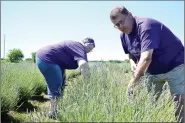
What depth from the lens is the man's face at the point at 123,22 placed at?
3.31 metres

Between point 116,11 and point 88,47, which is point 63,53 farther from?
point 116,11

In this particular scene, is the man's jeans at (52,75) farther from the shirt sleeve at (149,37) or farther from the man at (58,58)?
the shirt sleeve at (149,37)

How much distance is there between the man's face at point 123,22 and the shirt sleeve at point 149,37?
0.68 feet

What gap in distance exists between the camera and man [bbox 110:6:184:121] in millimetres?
3227

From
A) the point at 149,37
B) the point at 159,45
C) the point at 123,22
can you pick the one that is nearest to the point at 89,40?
the point at 123,22

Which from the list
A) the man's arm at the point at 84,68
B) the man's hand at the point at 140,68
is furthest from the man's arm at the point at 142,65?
the man's arm at the point at 84,68

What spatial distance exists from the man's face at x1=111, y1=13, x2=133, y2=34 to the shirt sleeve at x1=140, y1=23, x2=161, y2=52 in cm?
21

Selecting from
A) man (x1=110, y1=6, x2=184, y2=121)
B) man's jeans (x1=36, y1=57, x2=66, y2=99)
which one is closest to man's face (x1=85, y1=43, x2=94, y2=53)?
man's jeans (x1=36, y1=57, x2=66, y2=99)

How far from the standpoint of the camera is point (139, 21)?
3.38 metres

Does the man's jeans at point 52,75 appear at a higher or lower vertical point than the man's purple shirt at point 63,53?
lower

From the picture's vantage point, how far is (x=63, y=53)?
4199mm

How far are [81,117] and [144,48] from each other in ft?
3.70

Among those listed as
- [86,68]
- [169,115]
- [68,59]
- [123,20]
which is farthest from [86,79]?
[169,115]

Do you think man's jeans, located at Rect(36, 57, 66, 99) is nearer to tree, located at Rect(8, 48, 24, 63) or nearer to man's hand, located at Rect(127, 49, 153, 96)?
man's hand, located at Rect(127, 49, 153, 96)
